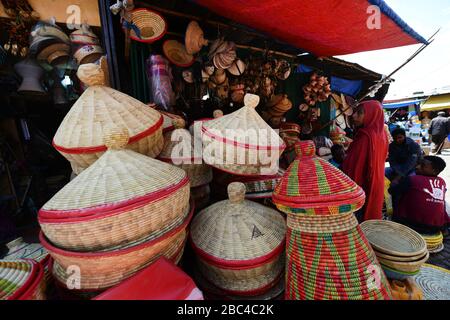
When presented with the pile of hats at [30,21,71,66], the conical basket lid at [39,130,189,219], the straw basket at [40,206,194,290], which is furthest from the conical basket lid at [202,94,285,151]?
the pile of hats at [30,21,71,66]

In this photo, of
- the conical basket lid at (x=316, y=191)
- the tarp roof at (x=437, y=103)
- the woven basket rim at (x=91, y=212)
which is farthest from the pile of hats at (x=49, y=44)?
the tarp roof at (x=437, y=103)

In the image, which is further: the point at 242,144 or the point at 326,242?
the point at 242,144

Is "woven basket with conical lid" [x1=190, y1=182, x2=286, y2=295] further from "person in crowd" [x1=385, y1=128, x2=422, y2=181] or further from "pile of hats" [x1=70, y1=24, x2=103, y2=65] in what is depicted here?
"person in crowd" [x1=385, y1=128, x2=422, y2=181]

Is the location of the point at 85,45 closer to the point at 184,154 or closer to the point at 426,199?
the point at 184,154

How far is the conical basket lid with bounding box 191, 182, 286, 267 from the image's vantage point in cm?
122

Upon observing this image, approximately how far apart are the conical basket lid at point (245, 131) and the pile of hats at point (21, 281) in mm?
1096

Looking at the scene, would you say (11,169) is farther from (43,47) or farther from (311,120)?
(311,120)

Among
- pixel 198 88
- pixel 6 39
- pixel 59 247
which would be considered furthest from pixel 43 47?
pixel 59 247

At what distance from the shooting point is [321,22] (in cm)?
232

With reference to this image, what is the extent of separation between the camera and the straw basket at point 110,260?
2.82ft

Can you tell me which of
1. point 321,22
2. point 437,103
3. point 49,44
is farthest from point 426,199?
point 437,103

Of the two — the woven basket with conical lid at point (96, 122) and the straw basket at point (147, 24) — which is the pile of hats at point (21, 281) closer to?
the woven basket with conical lid at point (96, 122)

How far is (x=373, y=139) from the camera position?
2311 mm

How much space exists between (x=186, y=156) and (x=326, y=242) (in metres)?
1.05
